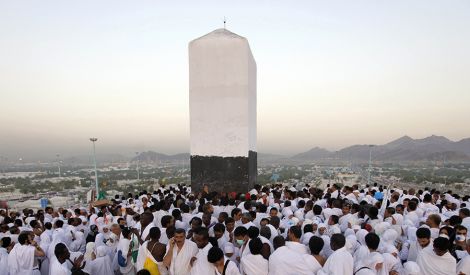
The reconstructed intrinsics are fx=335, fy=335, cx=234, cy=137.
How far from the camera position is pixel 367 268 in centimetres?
418

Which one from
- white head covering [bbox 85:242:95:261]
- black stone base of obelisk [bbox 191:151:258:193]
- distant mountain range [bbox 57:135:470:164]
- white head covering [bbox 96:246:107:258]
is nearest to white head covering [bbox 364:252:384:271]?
white head covering [bbox 96:246:107:258]

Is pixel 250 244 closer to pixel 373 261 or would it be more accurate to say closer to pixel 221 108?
pixel 373 261

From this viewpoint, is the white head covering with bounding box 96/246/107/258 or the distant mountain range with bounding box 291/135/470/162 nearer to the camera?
the white head covering with bounding box 96/246/107/258

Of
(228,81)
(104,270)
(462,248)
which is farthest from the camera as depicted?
(228,81)

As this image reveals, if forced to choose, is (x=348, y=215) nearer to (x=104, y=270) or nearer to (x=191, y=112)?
(x=104, y=270)

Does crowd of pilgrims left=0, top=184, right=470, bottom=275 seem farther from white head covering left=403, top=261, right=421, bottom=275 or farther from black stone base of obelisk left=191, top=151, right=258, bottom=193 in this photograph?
black stone base of obelisk left=191, top=151, right=258, bottom=193

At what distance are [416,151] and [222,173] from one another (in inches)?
5019

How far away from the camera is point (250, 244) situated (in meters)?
4.43

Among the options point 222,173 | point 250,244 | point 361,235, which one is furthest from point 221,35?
point 250,244

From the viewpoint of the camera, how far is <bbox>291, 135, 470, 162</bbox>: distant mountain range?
110562mm

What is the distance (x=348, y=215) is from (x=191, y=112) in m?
7.35

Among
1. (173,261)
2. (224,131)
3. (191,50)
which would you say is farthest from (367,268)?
(191,50)

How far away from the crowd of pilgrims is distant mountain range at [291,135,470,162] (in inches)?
4312

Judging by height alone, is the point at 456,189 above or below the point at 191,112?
below
